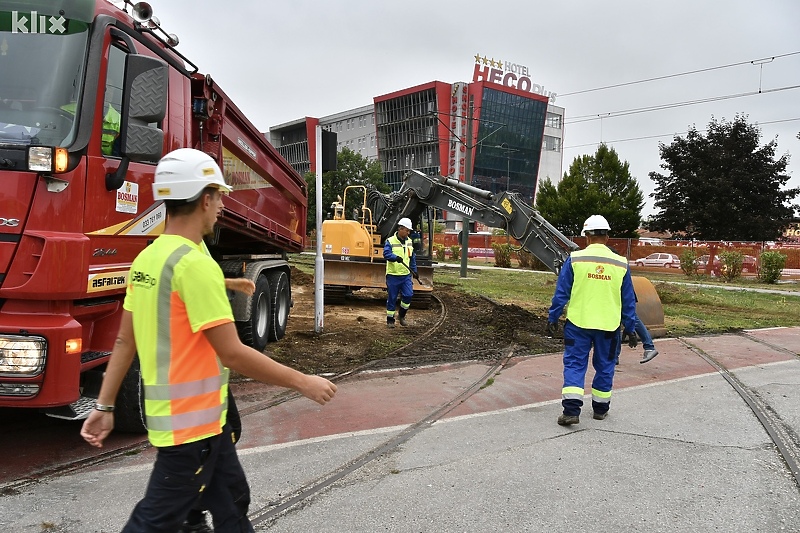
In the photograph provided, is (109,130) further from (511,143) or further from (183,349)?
(511,143)

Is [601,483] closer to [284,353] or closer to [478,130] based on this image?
[284,353]

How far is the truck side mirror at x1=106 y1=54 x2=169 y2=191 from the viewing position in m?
3.99

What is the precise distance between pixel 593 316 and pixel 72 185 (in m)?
4.10

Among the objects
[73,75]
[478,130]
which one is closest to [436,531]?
[73,75]

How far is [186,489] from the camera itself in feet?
7.55

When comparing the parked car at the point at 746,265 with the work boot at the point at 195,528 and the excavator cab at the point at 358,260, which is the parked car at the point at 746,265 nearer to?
the excavator cab at the point at 358,260

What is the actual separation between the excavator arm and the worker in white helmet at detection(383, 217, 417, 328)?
148 centimetres

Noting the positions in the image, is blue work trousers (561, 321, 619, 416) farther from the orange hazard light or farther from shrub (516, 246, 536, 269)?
shrub (516, 246, 536, 269)

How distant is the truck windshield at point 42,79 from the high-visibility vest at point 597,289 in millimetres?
4101

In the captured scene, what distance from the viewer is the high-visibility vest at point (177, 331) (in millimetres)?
2197

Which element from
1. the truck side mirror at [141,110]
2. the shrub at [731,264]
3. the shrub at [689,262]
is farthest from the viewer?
the shrub at [689,262]

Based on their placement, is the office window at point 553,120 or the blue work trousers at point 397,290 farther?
the office window at point 553,120

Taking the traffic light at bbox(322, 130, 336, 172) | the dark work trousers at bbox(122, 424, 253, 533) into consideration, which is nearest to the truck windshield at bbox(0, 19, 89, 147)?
the dark work trousers at bbox(122, 424, 253, 533)

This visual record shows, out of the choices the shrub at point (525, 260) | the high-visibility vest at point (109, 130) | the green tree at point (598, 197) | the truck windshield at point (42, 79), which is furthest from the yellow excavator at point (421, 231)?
the green tree at point (598, 197)
